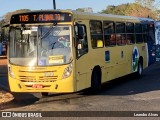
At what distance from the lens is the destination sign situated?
40.3 feet

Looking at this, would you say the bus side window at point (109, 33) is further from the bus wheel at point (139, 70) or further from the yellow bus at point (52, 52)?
the bus wheel at point (139, 70)

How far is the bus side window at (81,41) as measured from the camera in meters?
12.4

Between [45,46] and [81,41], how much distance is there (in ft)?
3.82

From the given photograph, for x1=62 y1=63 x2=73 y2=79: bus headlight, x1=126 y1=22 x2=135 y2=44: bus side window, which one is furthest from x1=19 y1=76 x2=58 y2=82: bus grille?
x1=126 y1=22 x2=135 y2=44: bus side window

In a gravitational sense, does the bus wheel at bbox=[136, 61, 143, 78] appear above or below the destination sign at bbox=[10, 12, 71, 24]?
below

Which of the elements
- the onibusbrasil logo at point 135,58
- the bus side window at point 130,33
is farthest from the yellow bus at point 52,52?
the onibusbrasil logo at point 135,58

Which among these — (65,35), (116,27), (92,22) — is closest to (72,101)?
(65,35)

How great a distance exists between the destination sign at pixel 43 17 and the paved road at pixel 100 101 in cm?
241

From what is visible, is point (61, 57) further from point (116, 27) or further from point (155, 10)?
point (155, 10)

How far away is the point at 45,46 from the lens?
40.1 feet

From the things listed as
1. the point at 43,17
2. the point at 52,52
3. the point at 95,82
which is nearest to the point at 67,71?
the point at 52,52

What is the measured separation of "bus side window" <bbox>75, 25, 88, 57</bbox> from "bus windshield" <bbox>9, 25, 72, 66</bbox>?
34 cm

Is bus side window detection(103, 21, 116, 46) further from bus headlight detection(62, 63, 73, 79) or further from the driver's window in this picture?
bus headlight detection(62, 63, 73, 79)

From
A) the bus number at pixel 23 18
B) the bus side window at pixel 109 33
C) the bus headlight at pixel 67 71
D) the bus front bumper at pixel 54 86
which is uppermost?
the bus number at pixel 23 18
